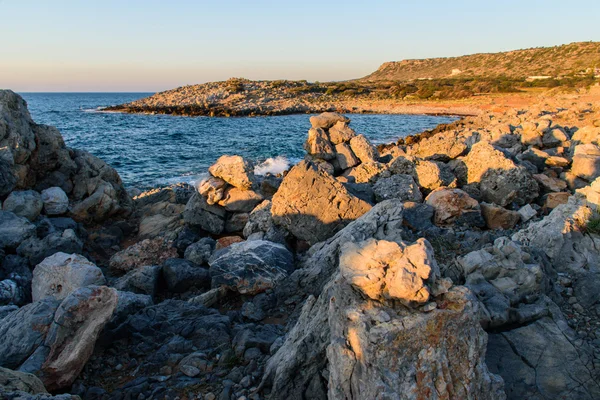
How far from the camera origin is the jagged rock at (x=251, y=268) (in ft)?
23.6

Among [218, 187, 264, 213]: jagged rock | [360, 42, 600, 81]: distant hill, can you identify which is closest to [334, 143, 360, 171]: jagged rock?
[218, 187, 264, 213]: jagged rock

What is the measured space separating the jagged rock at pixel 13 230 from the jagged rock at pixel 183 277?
3428 millimetres

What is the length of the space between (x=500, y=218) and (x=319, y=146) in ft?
20.8

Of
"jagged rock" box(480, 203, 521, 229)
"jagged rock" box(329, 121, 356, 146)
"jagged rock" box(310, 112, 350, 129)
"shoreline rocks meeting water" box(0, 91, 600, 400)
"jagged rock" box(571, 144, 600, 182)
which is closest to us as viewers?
"shoreline rocks meeting water" box(0, 91, 600, 400)

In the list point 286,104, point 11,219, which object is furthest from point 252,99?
point 11,219

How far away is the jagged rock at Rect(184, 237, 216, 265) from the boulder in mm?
2058

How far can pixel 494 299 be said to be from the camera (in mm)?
4766

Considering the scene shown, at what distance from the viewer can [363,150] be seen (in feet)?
44.4

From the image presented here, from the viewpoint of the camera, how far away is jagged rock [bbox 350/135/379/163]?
43.8ft

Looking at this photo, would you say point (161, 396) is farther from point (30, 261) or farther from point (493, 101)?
point (493, 101)

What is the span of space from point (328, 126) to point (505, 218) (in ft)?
24.6

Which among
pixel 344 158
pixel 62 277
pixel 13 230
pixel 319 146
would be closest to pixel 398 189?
pixel 344 158

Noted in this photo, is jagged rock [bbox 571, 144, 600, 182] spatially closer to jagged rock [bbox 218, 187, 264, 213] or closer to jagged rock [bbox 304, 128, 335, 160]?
jagged rock [bbox 304, 128, 335, 160]

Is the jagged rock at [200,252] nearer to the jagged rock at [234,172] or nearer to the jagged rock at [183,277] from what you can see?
the jagged rock at [183,277]
